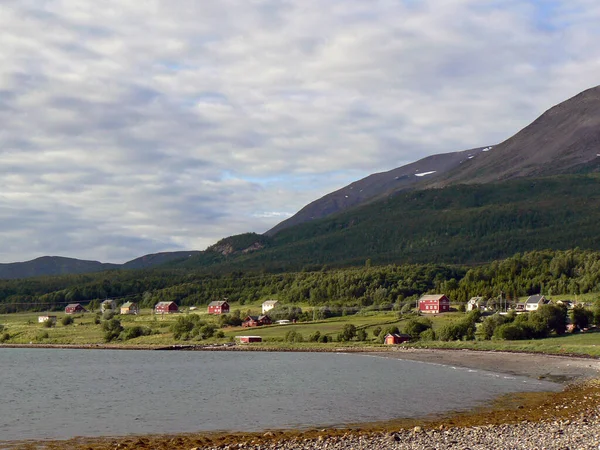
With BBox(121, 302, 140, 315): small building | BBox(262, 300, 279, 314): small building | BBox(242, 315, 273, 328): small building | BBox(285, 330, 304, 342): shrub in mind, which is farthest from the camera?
BBox(121, 302, 140, 315): small building

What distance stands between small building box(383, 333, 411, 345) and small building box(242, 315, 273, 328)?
125 ft

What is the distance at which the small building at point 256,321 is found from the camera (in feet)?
473

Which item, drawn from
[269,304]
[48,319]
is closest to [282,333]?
[269,304]

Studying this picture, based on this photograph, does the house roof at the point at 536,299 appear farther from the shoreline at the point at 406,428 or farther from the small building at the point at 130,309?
the small building at the point at 130,309

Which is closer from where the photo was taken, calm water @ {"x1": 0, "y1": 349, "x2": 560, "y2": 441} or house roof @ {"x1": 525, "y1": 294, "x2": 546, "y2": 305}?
calm water @ {"x1": 0, "y1": 349, "x2": 560, "y2": 441}

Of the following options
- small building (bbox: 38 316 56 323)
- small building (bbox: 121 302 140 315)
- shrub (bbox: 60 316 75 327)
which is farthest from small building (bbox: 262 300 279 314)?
small building (bbox: 38 316 56 323)

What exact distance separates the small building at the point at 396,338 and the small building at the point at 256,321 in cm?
3815

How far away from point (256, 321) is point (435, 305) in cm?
3541

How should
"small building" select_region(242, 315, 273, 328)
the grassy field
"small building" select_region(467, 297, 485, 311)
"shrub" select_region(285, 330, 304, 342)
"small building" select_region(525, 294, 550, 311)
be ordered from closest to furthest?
the grassy field → "shrub" select_region(285, 330, 304, 342) → "small building" select_region(525, 294, 550, 311) → "small building" select_region(467, 297, 485, 311) → "small building" select_region(242, 315, 273, 328)

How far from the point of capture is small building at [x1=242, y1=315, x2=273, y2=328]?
14425cm

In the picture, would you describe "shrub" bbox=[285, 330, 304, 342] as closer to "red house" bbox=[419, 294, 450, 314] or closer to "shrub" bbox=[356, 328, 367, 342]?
"shrub" bbox=[356, 328, 367, 342]

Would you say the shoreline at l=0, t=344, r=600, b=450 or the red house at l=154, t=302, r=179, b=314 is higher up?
the red house at l=154, t=302, r=179, b=314

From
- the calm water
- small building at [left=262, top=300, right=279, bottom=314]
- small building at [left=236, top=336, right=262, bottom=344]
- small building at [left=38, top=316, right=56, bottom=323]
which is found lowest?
the calm water

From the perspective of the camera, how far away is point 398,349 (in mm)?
102812
